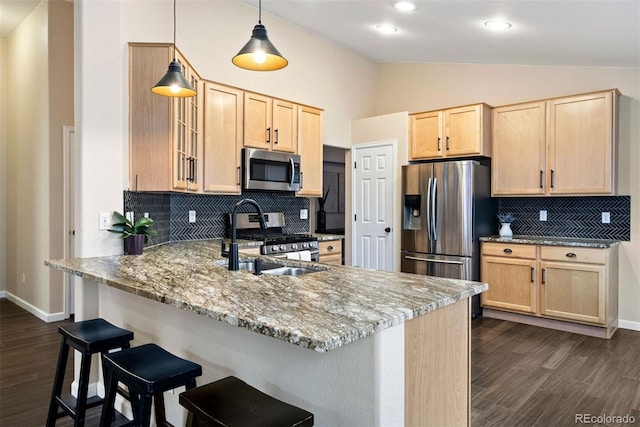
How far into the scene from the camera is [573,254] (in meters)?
4.11

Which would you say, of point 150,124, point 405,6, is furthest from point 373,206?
point 150,124

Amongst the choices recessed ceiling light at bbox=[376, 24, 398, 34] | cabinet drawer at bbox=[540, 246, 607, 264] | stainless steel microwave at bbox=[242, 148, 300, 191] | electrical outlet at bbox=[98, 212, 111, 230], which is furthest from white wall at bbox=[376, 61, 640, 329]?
electrical outlet at bbox=[98, 212, 111, 230]

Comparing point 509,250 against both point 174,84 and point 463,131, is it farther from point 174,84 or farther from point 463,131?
point 174,84

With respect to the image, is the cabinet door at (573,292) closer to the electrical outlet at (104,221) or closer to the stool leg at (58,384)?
the electrical outlet at (104,221)

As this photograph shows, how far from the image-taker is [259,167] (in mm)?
4309

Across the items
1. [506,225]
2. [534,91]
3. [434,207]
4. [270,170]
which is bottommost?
[506,225]

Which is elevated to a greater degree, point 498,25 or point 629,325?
point 498,25

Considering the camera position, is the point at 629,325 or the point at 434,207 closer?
the point at 629,325

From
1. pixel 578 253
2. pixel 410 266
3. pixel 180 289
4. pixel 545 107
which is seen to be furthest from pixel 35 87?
pixel 578 253

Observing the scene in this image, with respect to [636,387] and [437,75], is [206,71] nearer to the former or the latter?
[437,75]

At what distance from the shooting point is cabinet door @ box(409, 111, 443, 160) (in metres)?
5.09

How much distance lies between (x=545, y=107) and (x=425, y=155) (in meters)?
1.36

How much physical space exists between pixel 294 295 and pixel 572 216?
4143mm

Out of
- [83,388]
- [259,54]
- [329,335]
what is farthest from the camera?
[259,54]
